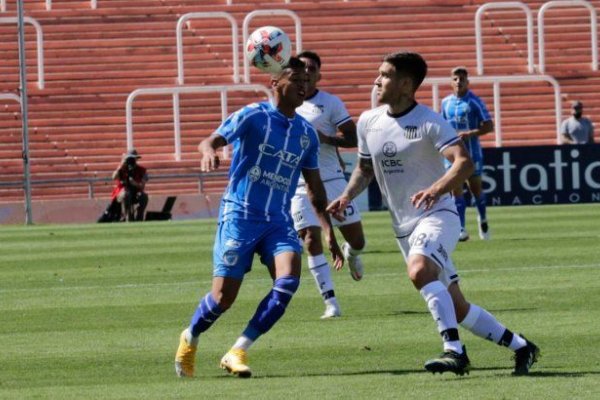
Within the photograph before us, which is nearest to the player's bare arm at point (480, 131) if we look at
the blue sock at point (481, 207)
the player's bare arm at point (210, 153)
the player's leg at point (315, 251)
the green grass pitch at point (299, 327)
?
the blue sock at point (481, 207)

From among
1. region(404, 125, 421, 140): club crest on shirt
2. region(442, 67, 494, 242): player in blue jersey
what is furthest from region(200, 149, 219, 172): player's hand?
region(442, 67, 494, 242): player in blue jersey

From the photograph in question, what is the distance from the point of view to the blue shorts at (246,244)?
10672 millimetres

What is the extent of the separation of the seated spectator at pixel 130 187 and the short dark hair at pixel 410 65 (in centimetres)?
2185

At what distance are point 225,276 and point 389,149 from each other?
4.33ft

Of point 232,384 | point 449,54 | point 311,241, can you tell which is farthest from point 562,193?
point 232,384

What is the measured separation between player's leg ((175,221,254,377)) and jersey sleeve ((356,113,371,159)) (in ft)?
2.92

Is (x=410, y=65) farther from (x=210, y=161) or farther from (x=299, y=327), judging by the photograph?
(x=299, y=327)

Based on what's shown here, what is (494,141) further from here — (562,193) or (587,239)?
(587,239)

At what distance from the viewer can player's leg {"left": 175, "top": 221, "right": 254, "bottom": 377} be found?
10.6 m

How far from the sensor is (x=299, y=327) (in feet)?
43.4

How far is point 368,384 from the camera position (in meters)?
Result: 9.80

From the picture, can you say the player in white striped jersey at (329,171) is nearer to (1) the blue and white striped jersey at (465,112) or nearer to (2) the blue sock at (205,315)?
(2) the blue sock at (205,315)

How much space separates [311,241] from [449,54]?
2730 cm

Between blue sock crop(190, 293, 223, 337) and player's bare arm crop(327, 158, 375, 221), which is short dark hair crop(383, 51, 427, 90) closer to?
player's bare arm crop(327, 158, 375, 221)
